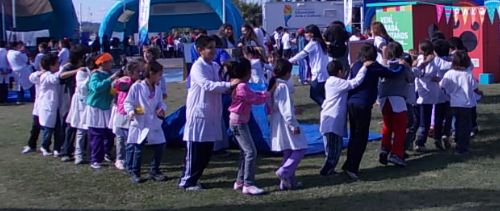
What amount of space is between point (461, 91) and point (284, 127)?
2.65 metres

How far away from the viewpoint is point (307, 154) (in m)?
9.60

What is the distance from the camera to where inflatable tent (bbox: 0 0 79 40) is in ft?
109

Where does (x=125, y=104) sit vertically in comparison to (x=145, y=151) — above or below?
above

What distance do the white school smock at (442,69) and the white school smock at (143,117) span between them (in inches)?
141

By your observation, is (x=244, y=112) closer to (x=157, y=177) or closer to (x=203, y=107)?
(x=203, y=107)

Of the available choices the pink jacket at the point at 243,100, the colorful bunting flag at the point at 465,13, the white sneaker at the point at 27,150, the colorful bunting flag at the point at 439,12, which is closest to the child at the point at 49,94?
the white sneaker at the point at 27,150

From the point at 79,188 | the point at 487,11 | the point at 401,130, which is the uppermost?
the point at 487,11

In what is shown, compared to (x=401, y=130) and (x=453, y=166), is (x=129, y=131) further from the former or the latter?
(x=453, y=166)

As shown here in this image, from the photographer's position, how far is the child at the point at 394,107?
8.41m

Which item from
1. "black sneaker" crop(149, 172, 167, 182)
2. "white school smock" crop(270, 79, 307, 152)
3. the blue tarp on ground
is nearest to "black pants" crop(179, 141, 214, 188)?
"black sneaker" crop(149, 172, 167, 182)

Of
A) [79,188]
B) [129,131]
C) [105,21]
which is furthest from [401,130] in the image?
[105,21]

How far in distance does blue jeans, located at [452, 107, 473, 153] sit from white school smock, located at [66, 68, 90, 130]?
172 inches

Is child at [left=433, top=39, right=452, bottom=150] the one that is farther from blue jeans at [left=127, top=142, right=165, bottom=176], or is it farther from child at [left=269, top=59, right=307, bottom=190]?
blue jeans at [left=127, top=142, right=165, bottom=176]

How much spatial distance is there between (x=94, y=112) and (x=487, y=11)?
40.1 ft
